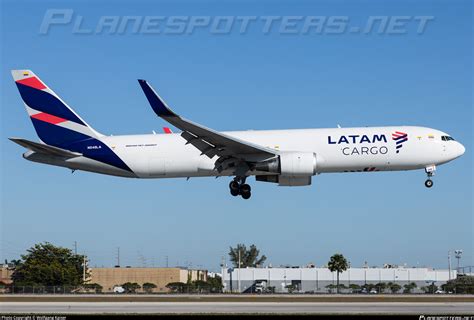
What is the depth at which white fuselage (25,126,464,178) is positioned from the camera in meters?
50.1

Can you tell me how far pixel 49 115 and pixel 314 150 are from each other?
1946cm

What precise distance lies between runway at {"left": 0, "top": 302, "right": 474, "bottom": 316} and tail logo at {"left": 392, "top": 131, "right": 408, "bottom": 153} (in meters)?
9.89

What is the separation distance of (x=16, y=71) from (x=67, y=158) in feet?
30.8

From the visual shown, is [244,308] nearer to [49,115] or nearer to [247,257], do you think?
[49,115]

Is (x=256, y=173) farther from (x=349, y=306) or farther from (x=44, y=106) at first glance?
(x=44, y=106)

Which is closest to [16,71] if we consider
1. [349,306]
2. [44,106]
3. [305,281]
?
[44,106]

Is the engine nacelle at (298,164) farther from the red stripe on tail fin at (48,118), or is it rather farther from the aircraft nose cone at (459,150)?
the red stripe on tail fin at (48,118)

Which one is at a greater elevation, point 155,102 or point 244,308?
point 155,102

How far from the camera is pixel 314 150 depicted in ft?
165

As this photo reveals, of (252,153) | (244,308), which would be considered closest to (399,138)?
(252,153)

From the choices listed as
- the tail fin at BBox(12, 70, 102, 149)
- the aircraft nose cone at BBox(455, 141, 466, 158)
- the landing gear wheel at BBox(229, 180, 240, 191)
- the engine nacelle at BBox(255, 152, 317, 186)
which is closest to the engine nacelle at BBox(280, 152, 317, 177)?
the engine nacelle at BBox(255, 152, 317, 186)

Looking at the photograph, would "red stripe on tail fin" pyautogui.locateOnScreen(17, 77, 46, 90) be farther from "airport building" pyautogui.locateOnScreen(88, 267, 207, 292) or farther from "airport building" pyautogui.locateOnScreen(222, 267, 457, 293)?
"airport building" pyautogui.locateOnScreen(222, 267, 457, 293)

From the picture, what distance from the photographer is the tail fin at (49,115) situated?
55031 millimetres

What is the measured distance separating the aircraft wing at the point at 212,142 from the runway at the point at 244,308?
935 centimetres
